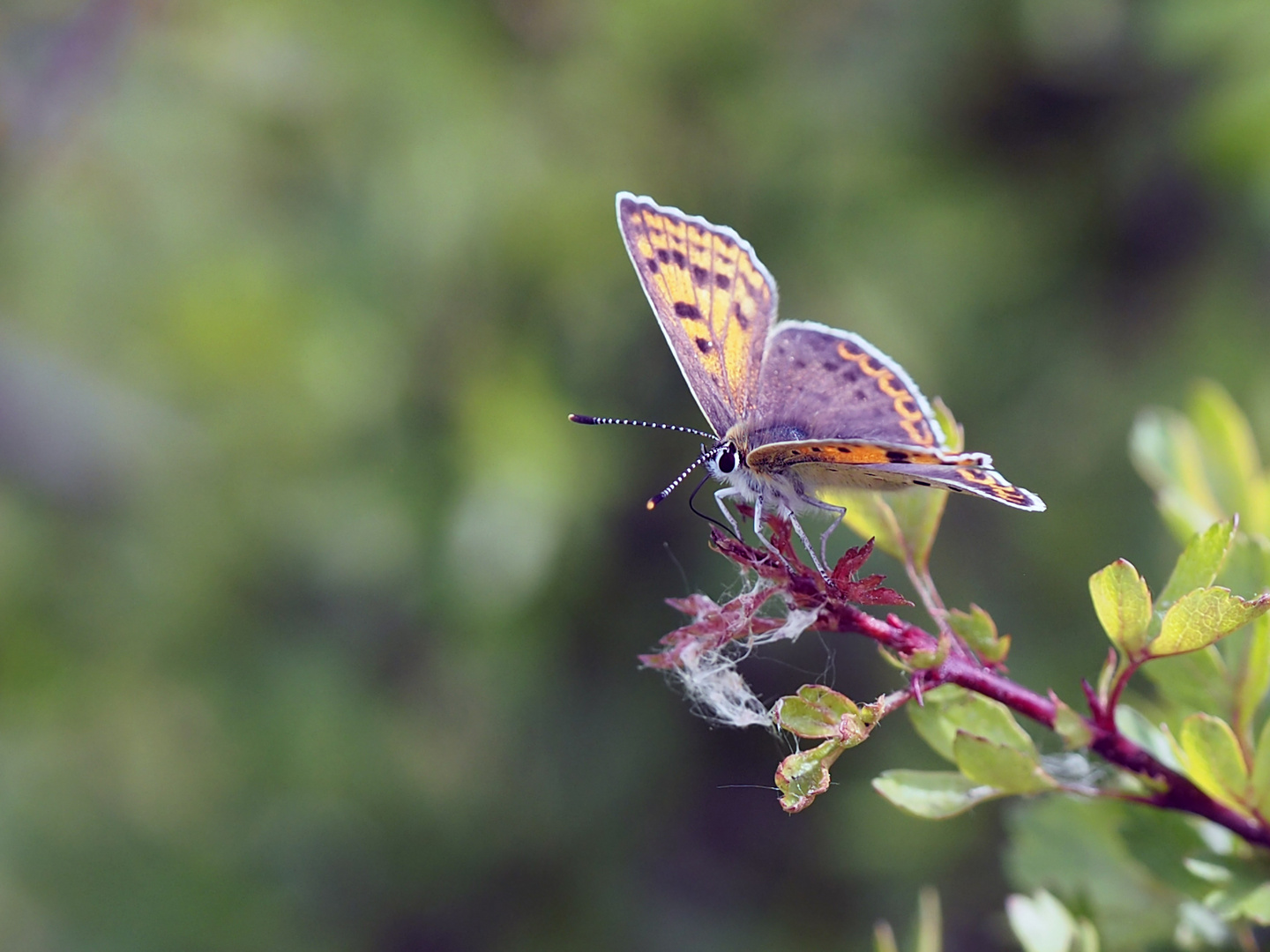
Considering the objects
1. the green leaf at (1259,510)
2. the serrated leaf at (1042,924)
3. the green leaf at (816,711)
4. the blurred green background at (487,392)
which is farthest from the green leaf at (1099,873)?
the blurred green background at (487,392)

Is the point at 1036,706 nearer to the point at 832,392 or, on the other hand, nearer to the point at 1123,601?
the point at 1123,601

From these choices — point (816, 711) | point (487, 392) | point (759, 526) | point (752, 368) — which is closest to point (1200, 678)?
point (816, 711)

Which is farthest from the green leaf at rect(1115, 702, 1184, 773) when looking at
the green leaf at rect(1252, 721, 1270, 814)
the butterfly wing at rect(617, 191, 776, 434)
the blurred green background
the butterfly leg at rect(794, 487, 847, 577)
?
the blurred green background

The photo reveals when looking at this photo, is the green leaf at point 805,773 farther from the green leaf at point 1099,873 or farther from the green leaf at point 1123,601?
the green leaf at point 1099,873

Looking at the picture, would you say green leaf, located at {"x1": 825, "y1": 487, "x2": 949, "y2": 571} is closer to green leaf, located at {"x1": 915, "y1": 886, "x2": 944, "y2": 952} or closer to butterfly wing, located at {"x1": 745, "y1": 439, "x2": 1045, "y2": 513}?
butterfly wing, located at {"x1": 745, "y1": 439, "x2": 1045, "y2": 513}

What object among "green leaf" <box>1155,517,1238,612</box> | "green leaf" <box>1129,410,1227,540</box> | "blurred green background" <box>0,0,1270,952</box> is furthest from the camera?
"blurred green background" <box>0,0,1270,952</box>

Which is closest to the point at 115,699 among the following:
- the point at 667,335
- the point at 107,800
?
the point at 107,800
